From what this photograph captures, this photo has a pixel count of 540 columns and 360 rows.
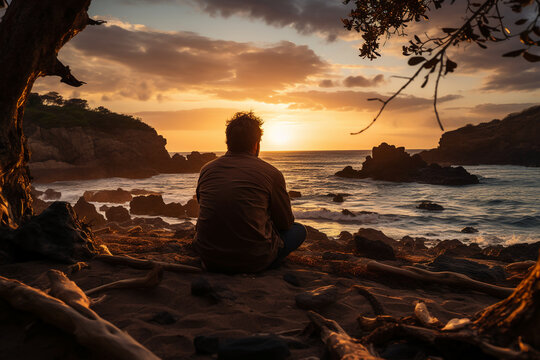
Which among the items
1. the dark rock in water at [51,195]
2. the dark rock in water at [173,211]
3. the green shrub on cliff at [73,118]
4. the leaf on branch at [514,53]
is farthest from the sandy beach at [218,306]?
the green shrub on cliff at [73,118]

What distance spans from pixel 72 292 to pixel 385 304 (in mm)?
2654

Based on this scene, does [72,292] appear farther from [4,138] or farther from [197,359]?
[4,138]

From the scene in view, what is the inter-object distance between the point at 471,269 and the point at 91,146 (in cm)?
4242

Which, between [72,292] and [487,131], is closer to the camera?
[72,292]

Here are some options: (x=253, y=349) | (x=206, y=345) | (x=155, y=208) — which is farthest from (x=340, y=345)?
(x=155, y=208)

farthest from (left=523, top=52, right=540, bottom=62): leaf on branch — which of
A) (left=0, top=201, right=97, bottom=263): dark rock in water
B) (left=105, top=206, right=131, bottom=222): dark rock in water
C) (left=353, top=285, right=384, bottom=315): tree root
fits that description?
(left=105, top=206, right=131, bottom=222): dark rock in water

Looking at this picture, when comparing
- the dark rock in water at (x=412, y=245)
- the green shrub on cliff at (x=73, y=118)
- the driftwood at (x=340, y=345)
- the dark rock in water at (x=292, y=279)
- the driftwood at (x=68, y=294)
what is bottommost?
the dark rock in water at (x=412, y=245)

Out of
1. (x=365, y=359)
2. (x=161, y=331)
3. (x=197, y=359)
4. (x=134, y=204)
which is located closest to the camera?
(x=365, y=359)

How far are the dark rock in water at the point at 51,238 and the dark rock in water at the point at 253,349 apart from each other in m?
2.61

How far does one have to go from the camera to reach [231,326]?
7.99 feet

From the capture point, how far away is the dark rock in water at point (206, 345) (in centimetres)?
195

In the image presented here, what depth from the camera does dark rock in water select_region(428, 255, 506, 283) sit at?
13.4 ft

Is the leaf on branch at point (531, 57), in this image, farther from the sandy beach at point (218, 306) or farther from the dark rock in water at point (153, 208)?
the dark rock in water at point (153, 208)

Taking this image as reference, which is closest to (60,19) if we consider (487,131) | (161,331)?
(161,331)
